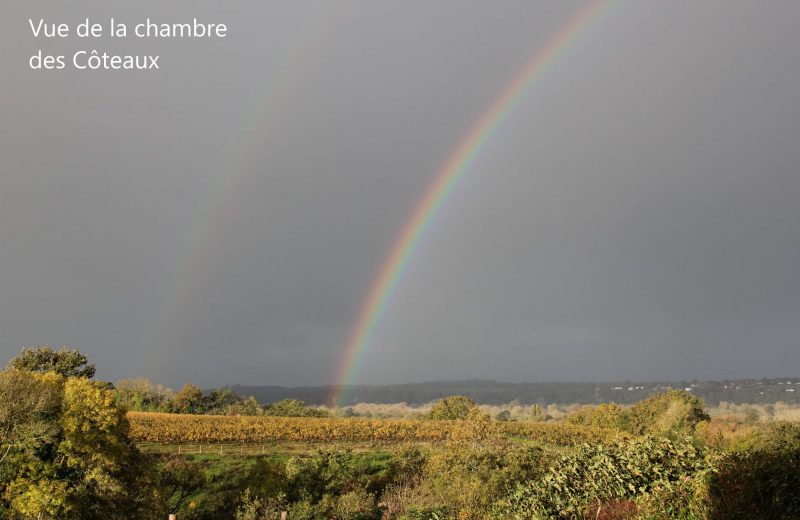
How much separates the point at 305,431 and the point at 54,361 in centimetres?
2522

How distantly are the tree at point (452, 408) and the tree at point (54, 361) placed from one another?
47395 millimetres

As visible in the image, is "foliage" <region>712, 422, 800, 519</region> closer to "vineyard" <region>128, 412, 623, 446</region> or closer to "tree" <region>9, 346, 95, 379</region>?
"vineyard" <region>128, 412, 623, 446</region>

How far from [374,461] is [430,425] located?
74.8ft

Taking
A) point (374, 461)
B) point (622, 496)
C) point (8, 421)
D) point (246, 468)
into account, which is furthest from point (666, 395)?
point (8, 421)

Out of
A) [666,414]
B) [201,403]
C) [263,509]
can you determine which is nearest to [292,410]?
[201,403]

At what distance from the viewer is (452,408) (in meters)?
86.4

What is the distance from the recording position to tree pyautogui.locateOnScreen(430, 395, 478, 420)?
85.2 m

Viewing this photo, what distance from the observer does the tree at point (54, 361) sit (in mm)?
54691

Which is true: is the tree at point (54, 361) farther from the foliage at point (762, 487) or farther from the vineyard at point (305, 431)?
the foliage at point (762, 487)

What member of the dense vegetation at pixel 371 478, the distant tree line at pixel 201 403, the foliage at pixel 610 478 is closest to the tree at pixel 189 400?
the distant tree line at pixel 201 403

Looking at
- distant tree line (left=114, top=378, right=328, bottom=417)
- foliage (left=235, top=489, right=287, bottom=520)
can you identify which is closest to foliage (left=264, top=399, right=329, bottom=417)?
distant tree line (left=114, top=378, right=328, bottom=417)

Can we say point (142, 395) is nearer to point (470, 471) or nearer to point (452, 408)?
point (452, 408)

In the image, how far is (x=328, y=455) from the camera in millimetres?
33469

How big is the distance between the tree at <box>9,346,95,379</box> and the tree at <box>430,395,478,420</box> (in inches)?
1866
